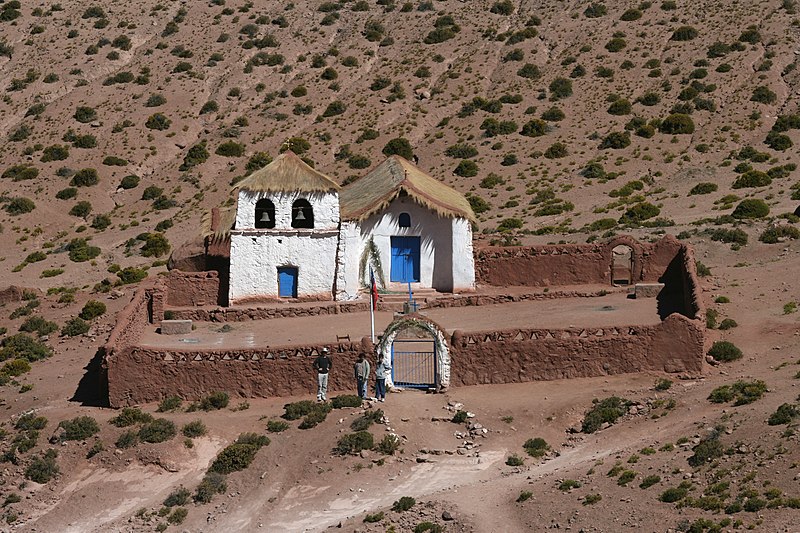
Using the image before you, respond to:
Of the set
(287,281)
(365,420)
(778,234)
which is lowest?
(365,420)

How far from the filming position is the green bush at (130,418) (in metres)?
34.0

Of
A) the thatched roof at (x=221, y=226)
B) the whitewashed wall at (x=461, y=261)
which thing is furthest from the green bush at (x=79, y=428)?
the whitewashed wall at (x=461, y=261)

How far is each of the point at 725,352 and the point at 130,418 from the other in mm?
16535

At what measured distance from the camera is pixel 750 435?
1115 inches

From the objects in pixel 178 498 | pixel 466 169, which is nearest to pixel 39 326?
pixel 178 498

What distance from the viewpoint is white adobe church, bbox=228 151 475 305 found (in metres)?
47.8

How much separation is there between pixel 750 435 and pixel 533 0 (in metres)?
81.6

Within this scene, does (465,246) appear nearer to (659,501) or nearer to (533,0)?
(659,501)

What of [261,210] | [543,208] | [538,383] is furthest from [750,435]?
[543,208]

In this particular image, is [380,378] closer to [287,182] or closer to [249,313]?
[249,313]

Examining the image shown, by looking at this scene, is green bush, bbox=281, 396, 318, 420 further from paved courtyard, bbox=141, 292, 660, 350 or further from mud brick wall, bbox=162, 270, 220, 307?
mud brick wall, bbox=162, 270, 220, 307

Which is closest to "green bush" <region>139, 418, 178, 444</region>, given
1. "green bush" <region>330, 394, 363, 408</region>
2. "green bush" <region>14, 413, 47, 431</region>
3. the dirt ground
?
the dirt ground

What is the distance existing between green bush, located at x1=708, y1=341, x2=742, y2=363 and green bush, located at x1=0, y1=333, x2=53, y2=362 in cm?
2240

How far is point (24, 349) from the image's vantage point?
45.2m
